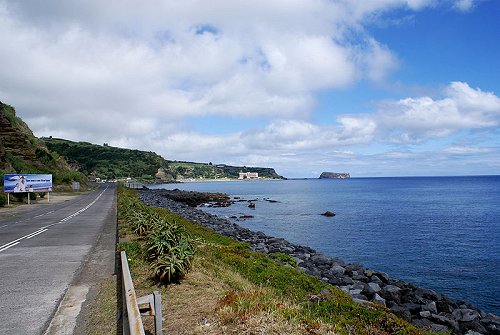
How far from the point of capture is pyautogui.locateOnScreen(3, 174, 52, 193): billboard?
41.4 m

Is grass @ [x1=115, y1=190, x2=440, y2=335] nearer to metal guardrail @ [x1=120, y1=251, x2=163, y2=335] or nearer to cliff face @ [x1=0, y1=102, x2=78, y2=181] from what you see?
metal guardrail @ [x1=120, y1=251, x2=163, y2=335]

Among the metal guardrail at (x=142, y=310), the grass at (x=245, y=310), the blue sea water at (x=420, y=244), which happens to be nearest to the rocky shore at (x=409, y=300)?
the blue sea water at (x=420, y=244)

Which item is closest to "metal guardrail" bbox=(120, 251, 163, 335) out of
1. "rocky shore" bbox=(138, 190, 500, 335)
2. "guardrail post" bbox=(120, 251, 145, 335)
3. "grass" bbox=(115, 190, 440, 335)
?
"guardrail post" bbox=(120, 251, 145, 335)

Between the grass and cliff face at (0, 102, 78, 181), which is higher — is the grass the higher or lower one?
the lower one

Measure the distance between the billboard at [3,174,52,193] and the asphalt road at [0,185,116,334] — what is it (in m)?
22.9

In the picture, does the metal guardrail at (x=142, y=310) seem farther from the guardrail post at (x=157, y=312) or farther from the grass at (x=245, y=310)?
the grass at (x=245, y=310)

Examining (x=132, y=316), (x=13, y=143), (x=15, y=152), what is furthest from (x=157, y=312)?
(x=13, y=143)

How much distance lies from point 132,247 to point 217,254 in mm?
3118

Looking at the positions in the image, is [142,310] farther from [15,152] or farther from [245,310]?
[15,152]

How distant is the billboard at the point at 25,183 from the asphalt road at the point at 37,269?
2293 centimetres

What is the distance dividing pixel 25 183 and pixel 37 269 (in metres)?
37.5

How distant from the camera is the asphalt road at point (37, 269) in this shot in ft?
24.6

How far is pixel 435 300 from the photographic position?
15.3 metres

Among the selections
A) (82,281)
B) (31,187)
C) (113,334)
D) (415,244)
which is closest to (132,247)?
(82,281)
